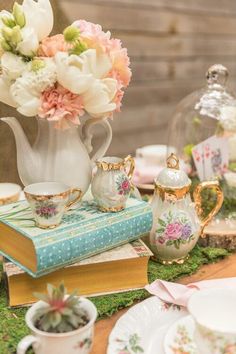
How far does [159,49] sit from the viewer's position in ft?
7.26

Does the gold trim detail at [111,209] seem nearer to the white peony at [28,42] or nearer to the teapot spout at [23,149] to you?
the teapot spout at [23,149]

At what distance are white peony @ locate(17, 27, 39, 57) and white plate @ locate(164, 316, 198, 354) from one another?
0.54 metres

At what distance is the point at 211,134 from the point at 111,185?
664 mm

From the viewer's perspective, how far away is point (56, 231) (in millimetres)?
888

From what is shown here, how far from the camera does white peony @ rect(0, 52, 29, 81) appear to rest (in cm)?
92

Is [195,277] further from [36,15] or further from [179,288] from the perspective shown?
[36,15]

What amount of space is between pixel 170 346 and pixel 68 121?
17.1 inches

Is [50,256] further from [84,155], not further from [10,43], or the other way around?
[10,43]

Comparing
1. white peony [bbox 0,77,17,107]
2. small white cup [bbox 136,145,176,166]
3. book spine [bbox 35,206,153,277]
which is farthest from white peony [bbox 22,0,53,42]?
small white cup [bbox 136,145,176,166]

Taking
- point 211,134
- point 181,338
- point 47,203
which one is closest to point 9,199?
point 47,203

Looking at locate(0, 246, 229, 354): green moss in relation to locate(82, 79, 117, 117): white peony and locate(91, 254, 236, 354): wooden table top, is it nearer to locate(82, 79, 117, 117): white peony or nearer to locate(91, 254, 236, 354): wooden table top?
locate(91, 254, 236, 354): wooden table top

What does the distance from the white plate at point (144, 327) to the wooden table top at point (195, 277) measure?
0.09 feet

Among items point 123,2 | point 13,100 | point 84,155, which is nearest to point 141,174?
point 84,155

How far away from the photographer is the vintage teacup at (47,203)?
87cm
